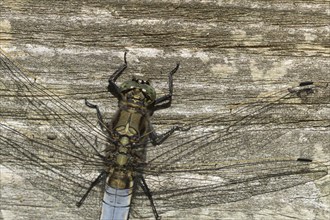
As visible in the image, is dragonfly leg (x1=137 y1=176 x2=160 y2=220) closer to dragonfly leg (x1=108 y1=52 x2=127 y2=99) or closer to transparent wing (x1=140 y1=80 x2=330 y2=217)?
transparent wing (x1=140 y1=80 x2=330 y2=217)

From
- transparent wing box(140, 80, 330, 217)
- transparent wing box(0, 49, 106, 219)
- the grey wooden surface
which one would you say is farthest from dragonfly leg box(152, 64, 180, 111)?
transparent wing box(0, 49, 106, 219)

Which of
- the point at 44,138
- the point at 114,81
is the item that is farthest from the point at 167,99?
the point at 44,138

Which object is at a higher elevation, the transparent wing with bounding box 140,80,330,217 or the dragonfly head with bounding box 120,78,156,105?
the dragonfly head with bounding box 120,78,156,105

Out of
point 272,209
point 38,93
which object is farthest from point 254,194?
point 38,93

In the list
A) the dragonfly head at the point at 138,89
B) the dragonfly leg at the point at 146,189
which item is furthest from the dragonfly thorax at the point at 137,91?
the dragonfly leg at the point at 146,189

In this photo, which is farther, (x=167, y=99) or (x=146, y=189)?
(x=146, y=189)

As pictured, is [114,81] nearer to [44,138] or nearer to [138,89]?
[138,89]

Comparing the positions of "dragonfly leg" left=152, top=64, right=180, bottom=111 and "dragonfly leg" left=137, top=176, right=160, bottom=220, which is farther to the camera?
"dragonfly leg" left=137, top=176, right=160, bottom=220
